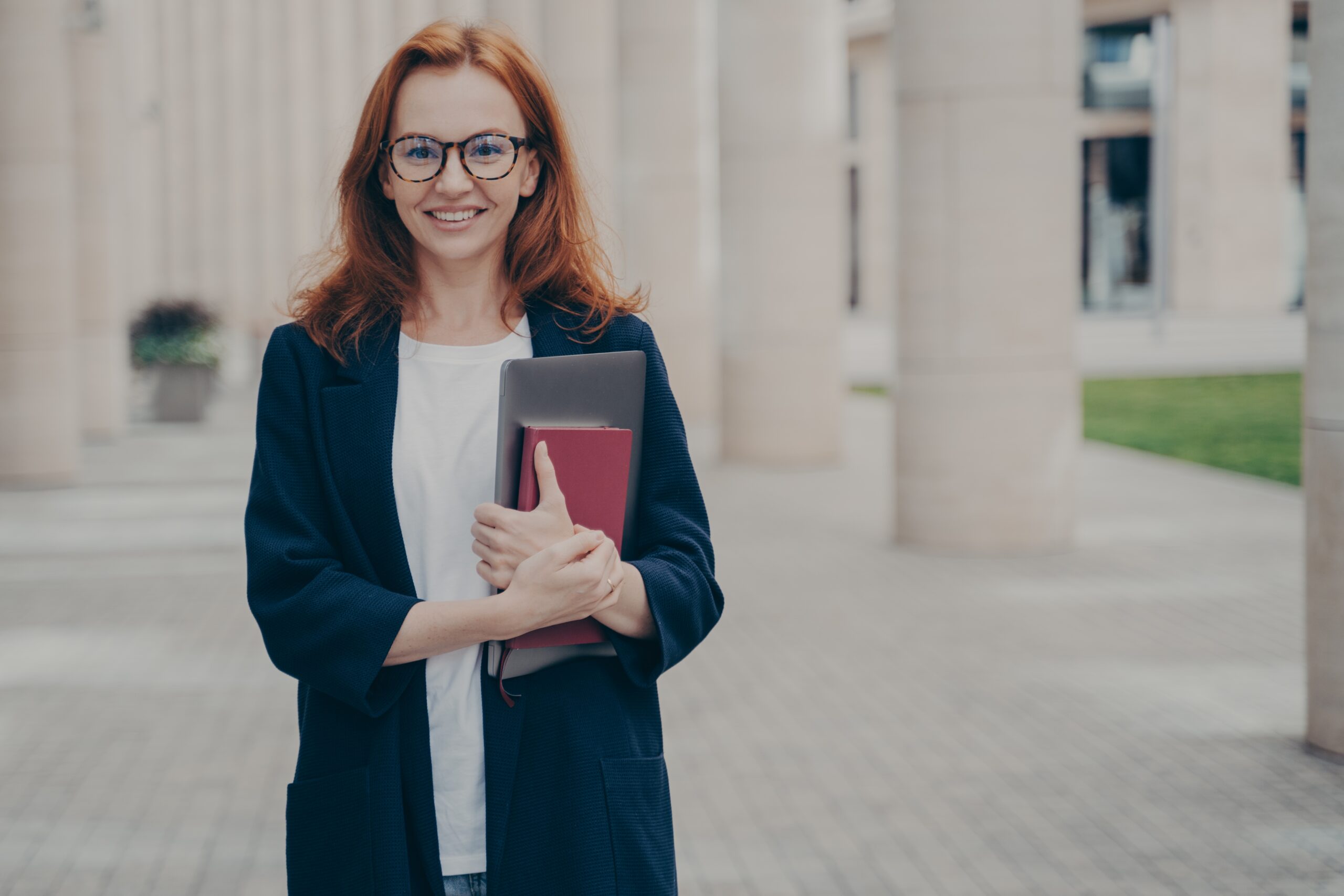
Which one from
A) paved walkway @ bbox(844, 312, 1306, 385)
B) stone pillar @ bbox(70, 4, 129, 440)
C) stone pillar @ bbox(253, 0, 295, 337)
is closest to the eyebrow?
stone pillar @ bbox(70, 4, 129, 440)

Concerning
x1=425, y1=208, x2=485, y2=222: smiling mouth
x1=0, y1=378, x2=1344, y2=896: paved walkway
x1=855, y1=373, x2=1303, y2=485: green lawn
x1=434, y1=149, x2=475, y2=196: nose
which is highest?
x1=434, y1=149, x2=475, y2=196: nose

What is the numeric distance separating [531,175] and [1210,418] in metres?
19.2

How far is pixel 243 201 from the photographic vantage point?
5347 centimetres

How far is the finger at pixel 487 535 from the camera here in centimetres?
207

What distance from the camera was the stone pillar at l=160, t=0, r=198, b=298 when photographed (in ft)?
195

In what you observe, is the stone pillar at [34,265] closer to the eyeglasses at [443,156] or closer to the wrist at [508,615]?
the eyeglasses at [443,156]

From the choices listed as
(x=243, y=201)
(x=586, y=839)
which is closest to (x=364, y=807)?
(x=586, y=839)

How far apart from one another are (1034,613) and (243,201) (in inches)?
1922

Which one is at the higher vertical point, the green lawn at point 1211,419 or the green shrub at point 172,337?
the green shrub at point 172,337

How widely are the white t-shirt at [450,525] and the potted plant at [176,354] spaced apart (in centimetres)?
2116

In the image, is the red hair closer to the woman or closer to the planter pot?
the woman

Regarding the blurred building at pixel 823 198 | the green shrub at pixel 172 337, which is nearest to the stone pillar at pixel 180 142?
the blurred building at pixel 823 198

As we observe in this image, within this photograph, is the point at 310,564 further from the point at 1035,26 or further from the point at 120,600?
the point at 1035,26

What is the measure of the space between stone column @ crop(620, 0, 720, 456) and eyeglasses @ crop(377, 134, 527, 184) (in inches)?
Result: 684
